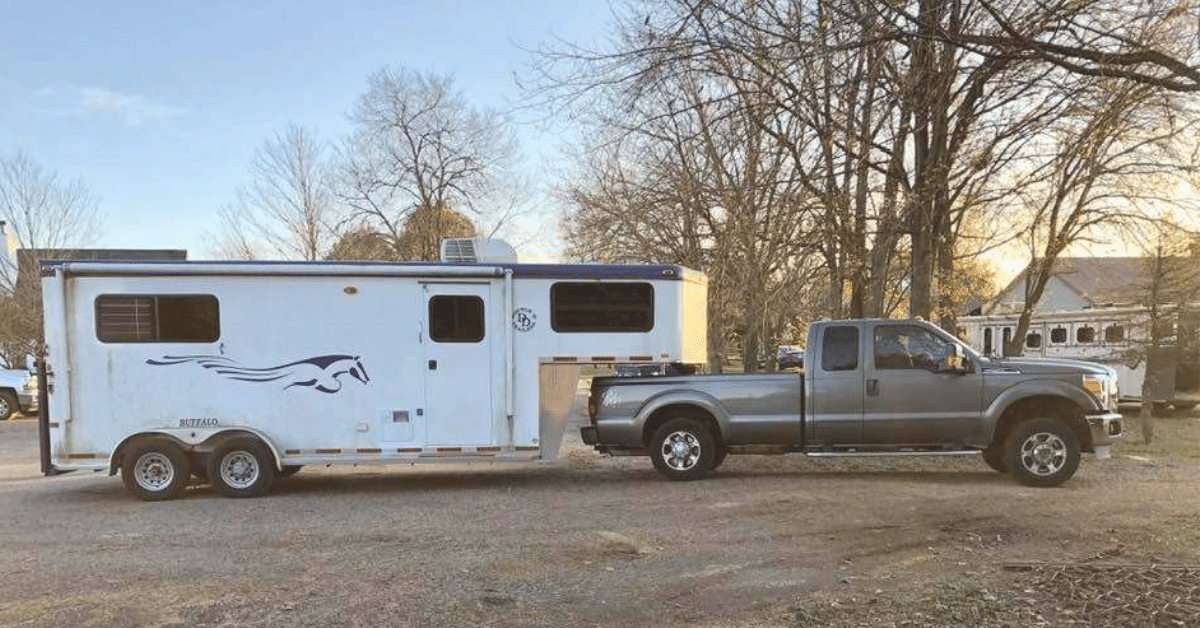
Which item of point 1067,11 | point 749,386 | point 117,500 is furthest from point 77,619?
point 1067,11

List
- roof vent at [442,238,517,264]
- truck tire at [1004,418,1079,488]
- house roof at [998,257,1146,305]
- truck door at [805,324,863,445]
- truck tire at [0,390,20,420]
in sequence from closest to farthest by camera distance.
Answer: truck tire at [1004,418,1079,488] → truck door at [805,324,863,445] → roof vent at [442,238,517,264] → truck tire at [0,390,20,420] → house roof at [998,257,1146,305]

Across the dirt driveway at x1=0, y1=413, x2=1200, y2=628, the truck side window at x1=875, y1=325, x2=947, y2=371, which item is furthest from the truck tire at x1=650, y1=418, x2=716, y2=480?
the truck side window at x1=875, y1=325, x2=947, y2=371

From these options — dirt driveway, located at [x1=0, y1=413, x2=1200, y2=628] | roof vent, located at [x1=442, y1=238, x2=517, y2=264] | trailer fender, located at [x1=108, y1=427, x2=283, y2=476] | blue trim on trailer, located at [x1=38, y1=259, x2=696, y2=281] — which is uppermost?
roof vent, located at [x1=442, y1=238, x2=517, y2=264]

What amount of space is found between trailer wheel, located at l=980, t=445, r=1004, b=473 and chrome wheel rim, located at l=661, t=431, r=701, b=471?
3378 mm

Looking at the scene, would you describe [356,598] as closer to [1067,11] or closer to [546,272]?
[546,272]

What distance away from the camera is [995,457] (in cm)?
970

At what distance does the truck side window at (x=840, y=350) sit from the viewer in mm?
9570

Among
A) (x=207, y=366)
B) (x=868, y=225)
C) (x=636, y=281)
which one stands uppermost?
(x=868, y=225)

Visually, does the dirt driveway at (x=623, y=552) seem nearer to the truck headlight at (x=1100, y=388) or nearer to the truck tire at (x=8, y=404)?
the truck headlight at (x=1100, y=388)

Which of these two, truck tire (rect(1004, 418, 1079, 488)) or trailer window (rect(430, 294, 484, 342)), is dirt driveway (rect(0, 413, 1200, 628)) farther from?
trailer window (rect(430, 294, 484, 342))

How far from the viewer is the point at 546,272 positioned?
938cm

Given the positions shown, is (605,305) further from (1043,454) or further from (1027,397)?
(1043,454)

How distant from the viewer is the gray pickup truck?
359 inches

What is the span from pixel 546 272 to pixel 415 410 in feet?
7.20
